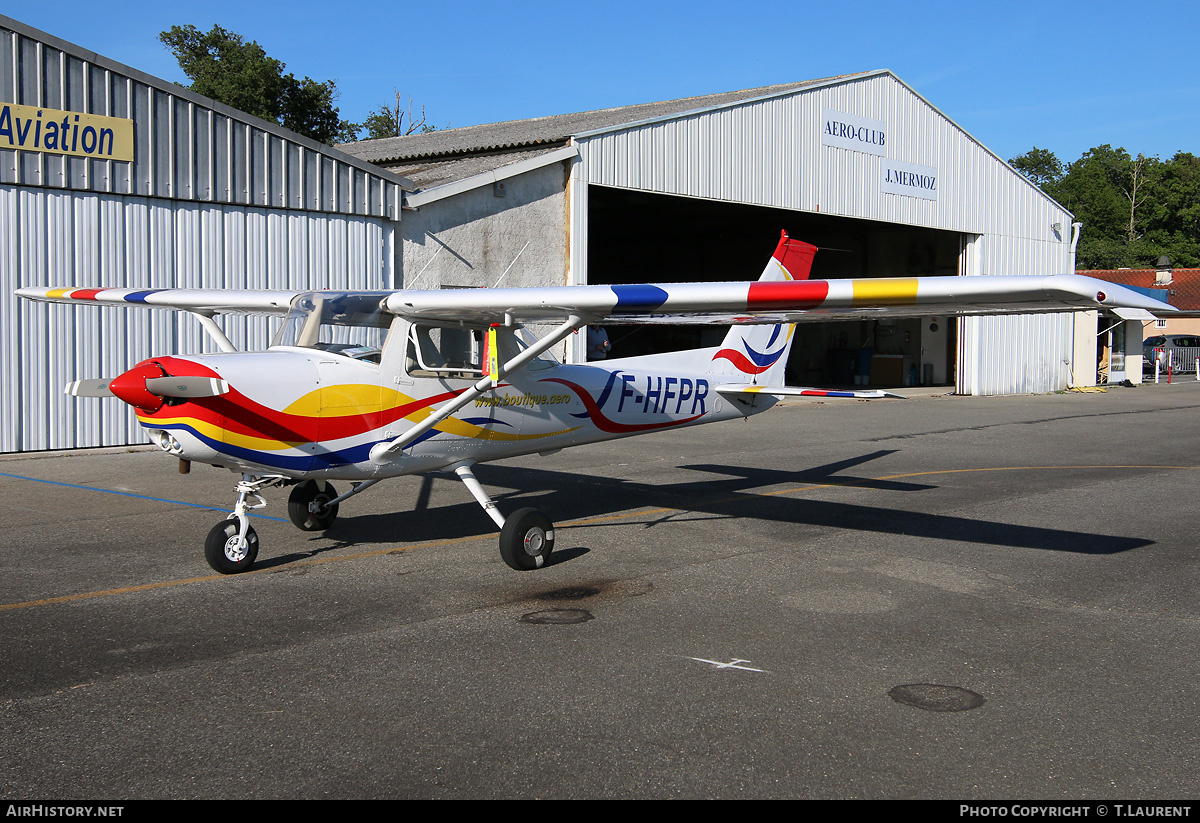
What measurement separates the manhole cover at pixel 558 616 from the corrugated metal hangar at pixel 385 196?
7.66 metres

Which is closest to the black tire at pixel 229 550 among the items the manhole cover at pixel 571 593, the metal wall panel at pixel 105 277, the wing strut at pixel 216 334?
the wing strut at pixel 216 334

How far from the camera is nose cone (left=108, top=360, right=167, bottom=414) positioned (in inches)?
244

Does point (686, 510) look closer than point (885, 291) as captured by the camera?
No

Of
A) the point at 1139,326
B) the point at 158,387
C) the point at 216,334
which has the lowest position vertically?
A: the point at 158,387

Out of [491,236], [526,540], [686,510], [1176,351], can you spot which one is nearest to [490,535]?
[526,540]

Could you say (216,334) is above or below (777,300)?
below

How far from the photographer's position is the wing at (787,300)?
18.4ft

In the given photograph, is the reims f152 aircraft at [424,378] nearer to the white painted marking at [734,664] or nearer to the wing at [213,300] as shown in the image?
the wing at [213,300]

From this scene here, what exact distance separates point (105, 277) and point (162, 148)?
7.25ft

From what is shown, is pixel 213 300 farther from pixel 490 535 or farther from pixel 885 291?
pixel 885 291

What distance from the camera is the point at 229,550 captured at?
6922 millimetres

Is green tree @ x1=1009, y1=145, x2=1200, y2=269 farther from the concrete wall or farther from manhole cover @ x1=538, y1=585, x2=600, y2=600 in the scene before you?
manhole cover @ x1=538, y1=585, x2=600, y2=600

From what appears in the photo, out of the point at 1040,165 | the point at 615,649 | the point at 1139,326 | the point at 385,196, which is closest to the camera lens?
the point at 615,649

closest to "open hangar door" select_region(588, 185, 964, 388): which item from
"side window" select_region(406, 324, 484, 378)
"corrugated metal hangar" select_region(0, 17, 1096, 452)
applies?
"corrugated metal hangar" select_region(0, 17, 1096, 452)
